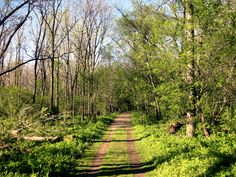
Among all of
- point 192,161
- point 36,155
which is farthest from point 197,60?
point 36,155

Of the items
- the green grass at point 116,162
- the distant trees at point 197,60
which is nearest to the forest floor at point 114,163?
the green grass at point 116,162

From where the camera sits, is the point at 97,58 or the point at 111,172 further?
the point at 97,58

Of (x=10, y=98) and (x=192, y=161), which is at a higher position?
(x=10, y=98)

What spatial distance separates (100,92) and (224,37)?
51.8m

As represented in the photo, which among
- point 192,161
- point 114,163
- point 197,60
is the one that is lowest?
point 114,163

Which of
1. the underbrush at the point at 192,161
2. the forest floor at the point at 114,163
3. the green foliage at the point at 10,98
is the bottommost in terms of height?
the forest floor at the point at 114,163

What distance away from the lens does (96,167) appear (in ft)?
43.3

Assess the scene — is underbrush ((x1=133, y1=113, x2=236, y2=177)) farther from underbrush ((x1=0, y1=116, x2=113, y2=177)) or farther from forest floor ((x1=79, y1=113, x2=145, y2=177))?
underbrush ((x1=0, y1=116, x2=113, y2=177))

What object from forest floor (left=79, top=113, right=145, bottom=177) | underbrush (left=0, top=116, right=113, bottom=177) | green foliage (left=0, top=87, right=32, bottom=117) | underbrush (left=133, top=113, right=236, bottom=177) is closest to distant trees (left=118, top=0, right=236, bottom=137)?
underbrush (left=133, top=113, right=236, bottom=177)

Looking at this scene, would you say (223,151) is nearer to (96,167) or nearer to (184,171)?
(184,171)

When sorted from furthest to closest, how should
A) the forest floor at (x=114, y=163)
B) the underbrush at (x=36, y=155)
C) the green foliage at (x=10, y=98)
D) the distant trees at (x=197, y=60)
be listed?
the green foliage at (x=10, y=98) → the distant trees at (x=197, y=60) → the forest floor at (x=114, y=163) → the underbrush at (x=36, y=155)

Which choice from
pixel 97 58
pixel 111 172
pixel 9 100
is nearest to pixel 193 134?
pixel 111 172

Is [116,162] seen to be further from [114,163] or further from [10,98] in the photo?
[10,98]

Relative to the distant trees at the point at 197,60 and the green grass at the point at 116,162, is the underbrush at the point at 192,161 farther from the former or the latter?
the distant trees at the point at 197,60
